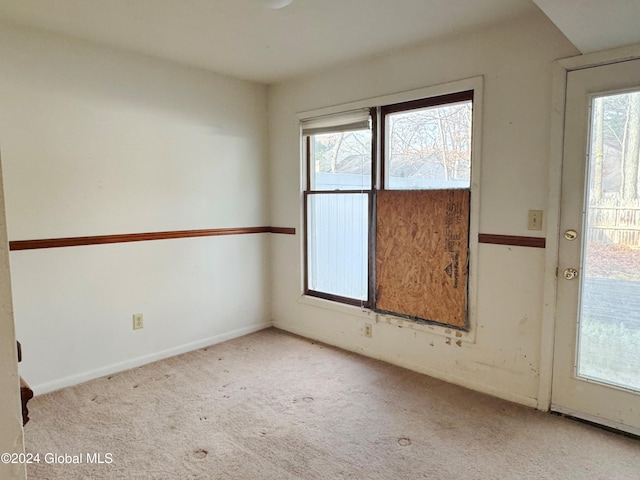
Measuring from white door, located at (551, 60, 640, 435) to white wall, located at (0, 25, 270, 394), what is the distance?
2522 millimetres

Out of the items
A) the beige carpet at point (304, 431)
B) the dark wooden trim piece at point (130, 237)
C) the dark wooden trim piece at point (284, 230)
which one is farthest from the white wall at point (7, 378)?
the dark wooden trim piece at point (284, 230)

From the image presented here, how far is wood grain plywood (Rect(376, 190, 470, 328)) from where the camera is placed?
2.73m

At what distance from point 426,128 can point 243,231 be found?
1.83 meters

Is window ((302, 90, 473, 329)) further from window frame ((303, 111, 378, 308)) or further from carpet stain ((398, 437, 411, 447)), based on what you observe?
carpet stain ((398, 437, 411, 447))

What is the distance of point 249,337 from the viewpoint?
12.3 feet

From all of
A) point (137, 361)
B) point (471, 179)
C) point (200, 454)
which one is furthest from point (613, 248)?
point (137, 361)

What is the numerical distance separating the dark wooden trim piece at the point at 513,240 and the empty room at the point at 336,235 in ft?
0.04

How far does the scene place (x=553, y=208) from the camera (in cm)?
233

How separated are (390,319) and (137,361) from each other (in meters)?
1.93

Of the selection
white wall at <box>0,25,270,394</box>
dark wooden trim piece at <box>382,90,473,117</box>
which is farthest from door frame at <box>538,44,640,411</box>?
white wall at <box>0,25,270,394</box>

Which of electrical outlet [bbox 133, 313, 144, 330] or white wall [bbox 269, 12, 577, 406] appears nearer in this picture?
white wall [bbox 269, 12, 577, 406]

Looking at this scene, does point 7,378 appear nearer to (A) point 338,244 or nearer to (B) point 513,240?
(B) point 513,240

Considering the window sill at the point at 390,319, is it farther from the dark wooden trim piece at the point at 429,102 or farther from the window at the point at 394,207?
the dark wooden trim piece at the point at 429,102

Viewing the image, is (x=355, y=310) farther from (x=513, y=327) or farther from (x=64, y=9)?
(x=64, y=9)
